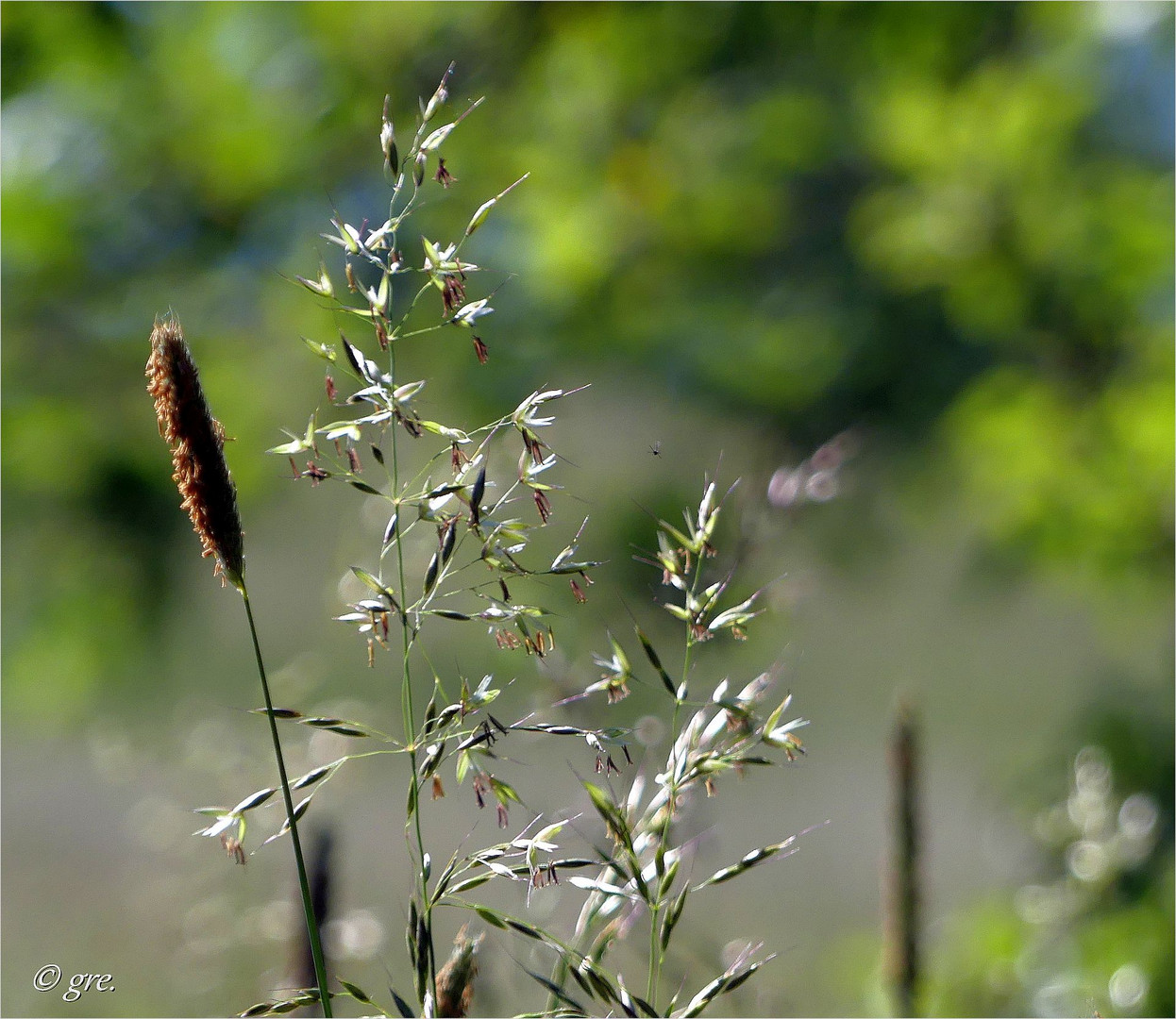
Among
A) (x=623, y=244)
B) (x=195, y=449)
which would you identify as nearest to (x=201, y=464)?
(x=195, y=449)

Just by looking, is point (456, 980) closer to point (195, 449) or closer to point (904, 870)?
point (195, 449)

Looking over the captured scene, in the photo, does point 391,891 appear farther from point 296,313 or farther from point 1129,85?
point 1129,85

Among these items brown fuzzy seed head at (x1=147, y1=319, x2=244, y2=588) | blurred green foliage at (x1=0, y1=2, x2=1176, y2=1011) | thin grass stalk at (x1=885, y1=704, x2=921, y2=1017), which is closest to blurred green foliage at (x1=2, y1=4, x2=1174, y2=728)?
blurred green foliage at (x1=0, y1=2, x2=1176, y2=1011)

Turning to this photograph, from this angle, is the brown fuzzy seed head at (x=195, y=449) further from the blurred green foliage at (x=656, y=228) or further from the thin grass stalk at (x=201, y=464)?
the blurred green foliage at (x=656, y=228)

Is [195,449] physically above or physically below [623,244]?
below

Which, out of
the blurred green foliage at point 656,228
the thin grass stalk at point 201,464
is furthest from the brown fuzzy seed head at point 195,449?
the blurred green foliage at point 656,228
